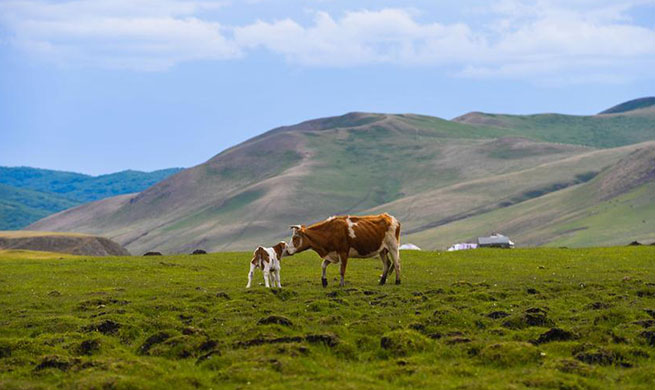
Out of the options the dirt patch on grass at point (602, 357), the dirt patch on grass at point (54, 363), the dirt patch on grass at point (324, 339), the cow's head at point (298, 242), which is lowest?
the dirt patch on grass at point (602, 357)

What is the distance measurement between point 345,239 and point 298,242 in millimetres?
2305

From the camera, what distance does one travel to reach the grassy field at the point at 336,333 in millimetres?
21000

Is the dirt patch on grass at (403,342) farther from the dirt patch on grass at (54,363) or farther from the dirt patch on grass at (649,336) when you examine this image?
the dirt patch on grass at (54,363)

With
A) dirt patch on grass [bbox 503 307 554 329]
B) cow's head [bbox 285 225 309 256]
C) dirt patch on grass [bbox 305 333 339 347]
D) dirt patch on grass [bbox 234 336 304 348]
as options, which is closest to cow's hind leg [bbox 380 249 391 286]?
cow's head [bbox 285 225 309 256]

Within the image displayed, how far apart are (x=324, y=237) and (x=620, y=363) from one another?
18.4 meters

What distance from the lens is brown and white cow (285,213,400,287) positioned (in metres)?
38.8

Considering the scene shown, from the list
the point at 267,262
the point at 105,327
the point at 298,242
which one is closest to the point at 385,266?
the point at 298,242

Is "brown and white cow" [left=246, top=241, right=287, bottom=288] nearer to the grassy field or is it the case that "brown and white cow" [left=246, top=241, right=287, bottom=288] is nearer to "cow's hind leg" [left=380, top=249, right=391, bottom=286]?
the grassy field

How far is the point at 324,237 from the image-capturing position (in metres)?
38.8

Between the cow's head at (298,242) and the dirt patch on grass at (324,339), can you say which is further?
the cow's head at (298,242)

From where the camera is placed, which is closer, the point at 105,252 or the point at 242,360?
the point at 242,360

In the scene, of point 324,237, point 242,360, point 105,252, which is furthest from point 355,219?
point 105,252

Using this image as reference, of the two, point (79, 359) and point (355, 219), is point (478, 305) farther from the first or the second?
point (79, 359)

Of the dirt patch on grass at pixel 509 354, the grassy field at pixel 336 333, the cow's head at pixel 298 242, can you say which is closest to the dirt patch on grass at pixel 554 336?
→ the grassy field at pixel 336 333
